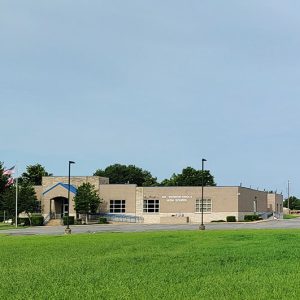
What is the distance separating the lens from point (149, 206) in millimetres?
80250

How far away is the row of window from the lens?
78.2 meters

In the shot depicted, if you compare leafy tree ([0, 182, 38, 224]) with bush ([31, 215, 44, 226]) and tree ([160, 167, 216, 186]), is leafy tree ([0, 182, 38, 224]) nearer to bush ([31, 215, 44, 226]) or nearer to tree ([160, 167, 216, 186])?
bush ([31, 215, 44, 226])

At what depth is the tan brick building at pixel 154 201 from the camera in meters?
77.7

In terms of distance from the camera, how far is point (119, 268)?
586 inches

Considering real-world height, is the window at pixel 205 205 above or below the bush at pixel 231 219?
above

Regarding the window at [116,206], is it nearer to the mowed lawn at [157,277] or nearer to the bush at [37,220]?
the bush at [37,220]

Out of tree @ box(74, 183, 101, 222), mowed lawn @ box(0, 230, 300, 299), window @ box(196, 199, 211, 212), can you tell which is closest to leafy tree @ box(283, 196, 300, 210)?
window @ box(196, 199, 211, 212)

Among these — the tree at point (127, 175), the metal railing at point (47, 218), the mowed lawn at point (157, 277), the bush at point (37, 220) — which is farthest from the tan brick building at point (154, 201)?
the mowed lawn at point (157, 277)

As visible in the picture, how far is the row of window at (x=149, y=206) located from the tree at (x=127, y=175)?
58054 mm

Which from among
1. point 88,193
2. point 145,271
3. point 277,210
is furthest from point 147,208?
point 145,271

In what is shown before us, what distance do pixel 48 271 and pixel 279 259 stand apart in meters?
6.69

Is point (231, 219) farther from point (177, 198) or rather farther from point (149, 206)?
point (149, 206)

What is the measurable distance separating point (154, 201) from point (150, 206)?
920mm

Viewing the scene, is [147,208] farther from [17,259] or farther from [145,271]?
[145,271]
